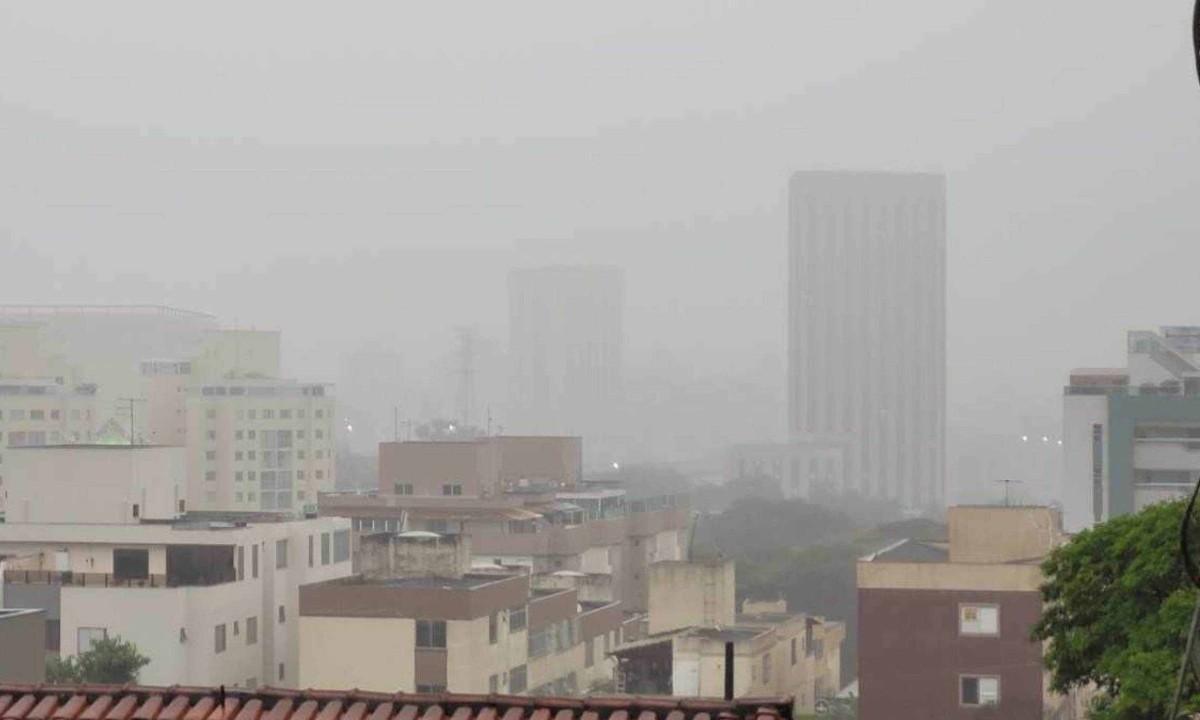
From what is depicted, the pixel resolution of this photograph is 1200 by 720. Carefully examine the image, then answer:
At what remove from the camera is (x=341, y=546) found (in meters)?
34.7

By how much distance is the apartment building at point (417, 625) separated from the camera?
2780cm

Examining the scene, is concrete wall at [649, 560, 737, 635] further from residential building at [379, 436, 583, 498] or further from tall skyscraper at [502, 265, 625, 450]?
tall skyscraper at [502, 265, 625, 450]

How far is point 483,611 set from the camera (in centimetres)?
2867

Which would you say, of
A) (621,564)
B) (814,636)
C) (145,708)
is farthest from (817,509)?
(145,708)

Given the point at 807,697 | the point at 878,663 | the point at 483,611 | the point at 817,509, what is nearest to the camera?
the point at 878,663

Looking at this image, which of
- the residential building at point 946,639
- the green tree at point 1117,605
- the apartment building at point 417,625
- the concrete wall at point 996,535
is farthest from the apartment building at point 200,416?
the green tree at point 1117,605

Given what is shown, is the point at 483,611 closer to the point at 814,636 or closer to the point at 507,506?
the point at 814,636

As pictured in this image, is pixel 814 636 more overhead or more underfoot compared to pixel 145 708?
more underfoot

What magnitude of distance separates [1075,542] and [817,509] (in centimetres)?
6469

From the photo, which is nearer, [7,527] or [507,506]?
[7,527]

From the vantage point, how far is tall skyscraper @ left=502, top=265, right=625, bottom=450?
157875 mm

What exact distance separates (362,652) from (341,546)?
22.8ft

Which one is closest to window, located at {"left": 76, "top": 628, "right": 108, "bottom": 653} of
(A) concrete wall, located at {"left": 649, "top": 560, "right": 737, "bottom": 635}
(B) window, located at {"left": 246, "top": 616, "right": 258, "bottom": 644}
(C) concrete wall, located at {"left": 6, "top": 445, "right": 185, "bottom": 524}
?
(B) window, located at {"left": 246, "top": 616, "right": 258, "bottom": 644}

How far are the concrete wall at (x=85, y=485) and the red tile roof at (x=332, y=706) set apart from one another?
25.1m
